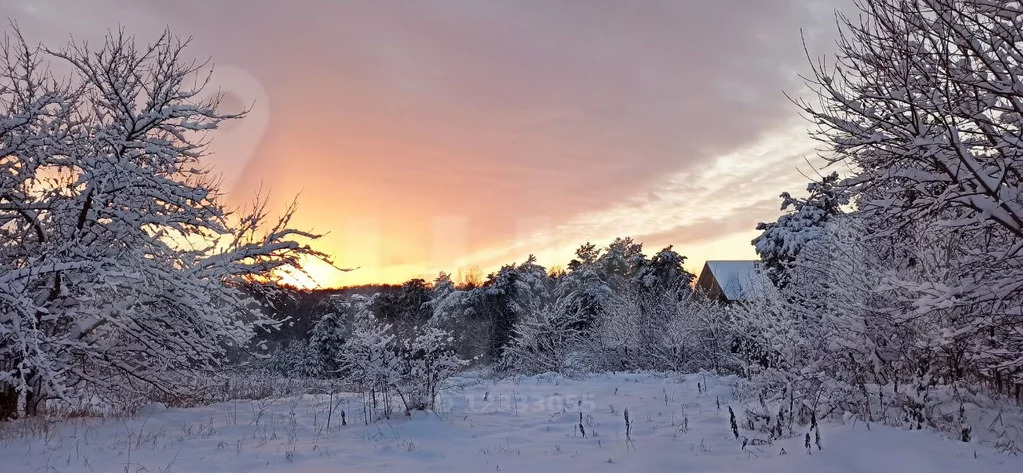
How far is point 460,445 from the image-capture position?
6715mm

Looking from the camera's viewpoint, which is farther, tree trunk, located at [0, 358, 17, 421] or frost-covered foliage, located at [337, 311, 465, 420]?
frost-covered foliage, located at [337, 311, 465, 420]

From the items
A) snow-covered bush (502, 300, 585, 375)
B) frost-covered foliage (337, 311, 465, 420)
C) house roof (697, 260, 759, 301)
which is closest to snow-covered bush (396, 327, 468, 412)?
frost-covered foliage (337, 311, 465, 420)

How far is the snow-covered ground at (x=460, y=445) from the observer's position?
17.6ft

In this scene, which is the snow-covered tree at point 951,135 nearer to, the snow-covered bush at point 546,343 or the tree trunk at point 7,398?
the tree trunk at point 7,398

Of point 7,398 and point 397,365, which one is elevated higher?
point 397,365

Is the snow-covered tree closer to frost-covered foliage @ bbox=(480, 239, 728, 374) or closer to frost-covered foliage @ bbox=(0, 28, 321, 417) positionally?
frost-covered foliage @ bbox=(0, 28, 321, 417)

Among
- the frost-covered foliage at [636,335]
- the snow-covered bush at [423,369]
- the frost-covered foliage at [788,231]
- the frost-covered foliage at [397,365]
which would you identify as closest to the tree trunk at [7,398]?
the frost-covered foliage at [397,365]

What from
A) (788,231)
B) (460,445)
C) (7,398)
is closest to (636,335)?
(788,231)

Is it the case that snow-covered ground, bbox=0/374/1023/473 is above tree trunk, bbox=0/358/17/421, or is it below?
below

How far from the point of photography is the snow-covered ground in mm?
5371

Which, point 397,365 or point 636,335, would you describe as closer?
point 397,365

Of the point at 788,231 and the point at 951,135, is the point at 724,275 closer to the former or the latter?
the point at 788,231

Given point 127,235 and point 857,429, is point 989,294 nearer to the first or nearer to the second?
point 857,429

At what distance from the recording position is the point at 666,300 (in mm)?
28688
